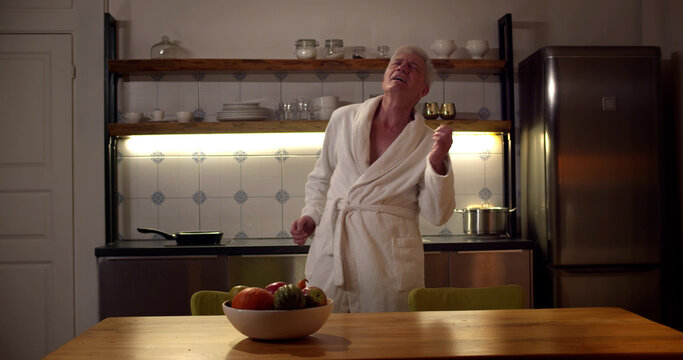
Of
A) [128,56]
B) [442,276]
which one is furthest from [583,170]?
[128,56]

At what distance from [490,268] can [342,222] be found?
143 centimetres

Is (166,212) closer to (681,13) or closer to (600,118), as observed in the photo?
(600,118)

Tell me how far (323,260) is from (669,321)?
8.72ft

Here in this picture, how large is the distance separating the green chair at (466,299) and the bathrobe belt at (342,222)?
460 millimetres

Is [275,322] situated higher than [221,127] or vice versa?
[221,127]

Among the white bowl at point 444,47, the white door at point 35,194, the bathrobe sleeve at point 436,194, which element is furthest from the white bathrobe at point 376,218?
the white door at point 35,194

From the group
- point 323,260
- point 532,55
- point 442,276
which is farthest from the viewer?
point 532,55

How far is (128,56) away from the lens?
4.23 meters

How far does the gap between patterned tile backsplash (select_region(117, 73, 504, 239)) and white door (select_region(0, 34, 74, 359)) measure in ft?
1.13

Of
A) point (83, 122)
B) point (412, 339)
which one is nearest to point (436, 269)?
point (412, 339)

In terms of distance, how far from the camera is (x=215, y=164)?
4.27 metres

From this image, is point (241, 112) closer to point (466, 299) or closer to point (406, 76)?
point (406, 76)

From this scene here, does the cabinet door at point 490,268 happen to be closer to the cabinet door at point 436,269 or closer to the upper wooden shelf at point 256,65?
the cabinet door at point 436,269

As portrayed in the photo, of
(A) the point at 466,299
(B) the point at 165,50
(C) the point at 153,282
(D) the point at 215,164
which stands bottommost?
(C) the point at 153,282
